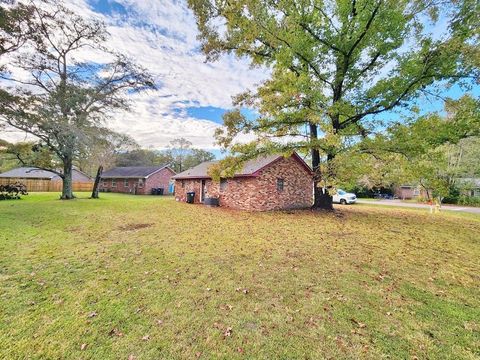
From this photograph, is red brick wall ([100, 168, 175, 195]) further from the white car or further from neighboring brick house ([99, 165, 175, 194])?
the white car

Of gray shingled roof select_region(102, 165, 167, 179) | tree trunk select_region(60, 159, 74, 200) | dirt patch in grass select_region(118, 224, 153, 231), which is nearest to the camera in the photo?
dirt patch in grass select_region(118, 224, 153, 231)

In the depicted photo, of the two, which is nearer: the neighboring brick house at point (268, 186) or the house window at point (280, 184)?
the neighboring brick house at point (268, 186)

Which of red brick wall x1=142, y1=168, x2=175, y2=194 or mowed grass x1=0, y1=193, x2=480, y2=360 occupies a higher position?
red brick wall x1=142, y1=168, x2=175, y2=194

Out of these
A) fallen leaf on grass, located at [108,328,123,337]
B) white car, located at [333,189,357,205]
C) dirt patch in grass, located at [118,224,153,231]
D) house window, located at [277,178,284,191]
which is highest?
house window, located at [277,178,284,191]

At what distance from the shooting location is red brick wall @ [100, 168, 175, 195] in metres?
34.1

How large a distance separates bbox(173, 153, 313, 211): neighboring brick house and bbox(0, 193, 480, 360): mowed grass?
25.7 feet

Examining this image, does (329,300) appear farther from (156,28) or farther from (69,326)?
(156,28)

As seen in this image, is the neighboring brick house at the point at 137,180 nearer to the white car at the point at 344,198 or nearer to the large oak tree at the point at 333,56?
the white car at the point at 344,198

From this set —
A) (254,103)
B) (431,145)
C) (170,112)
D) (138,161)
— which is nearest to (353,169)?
(431,145)

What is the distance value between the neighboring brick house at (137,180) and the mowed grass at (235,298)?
2658 cm

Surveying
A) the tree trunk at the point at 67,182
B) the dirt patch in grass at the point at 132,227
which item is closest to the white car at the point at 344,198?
the dirt patch in grass at the point at 132,227

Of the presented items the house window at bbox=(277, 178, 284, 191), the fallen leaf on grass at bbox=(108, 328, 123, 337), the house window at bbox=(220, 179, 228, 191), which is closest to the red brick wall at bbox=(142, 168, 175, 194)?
the house window at bbox=(220, 179, 228, 191)

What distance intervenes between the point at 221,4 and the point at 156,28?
12.1 feet

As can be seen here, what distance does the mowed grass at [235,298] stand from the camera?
9.73 ft
